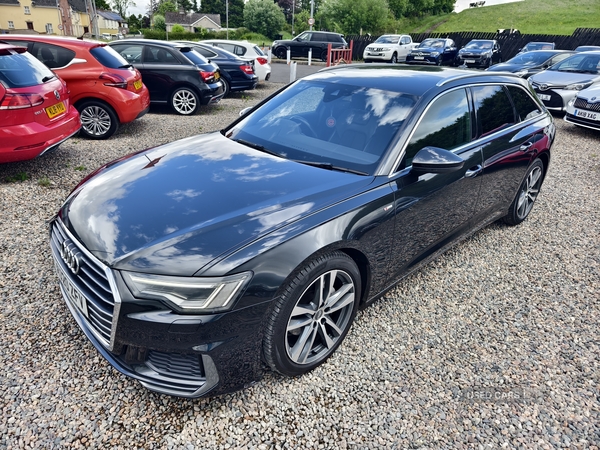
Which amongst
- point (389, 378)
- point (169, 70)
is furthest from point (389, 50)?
point (389, 378)

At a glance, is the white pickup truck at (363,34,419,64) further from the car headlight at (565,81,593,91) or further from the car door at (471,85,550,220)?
the car door at (471,85,550,220)

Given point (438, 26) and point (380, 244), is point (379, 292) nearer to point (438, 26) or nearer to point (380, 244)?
point (380, 244)

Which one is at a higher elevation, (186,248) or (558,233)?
(186,248)

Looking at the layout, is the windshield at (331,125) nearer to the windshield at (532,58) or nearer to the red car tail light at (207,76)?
the red car tail light at (207,76)

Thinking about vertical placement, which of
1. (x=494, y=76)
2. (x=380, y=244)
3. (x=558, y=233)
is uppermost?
(x=494, y=76)

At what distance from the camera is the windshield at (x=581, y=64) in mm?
11109

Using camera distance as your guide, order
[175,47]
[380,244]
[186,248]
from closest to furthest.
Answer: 1. [186,248]
2. [380,244]
3. [175,47]

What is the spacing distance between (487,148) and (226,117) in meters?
6.99

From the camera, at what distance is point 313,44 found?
25.1 m

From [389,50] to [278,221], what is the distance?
25.0 m

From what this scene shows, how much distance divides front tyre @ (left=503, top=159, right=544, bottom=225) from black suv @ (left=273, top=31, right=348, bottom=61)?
2226cm

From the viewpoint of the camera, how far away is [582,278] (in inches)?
152

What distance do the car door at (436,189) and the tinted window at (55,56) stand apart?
6.37 metres

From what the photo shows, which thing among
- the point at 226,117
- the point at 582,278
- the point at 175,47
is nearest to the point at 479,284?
the point at 582,278
